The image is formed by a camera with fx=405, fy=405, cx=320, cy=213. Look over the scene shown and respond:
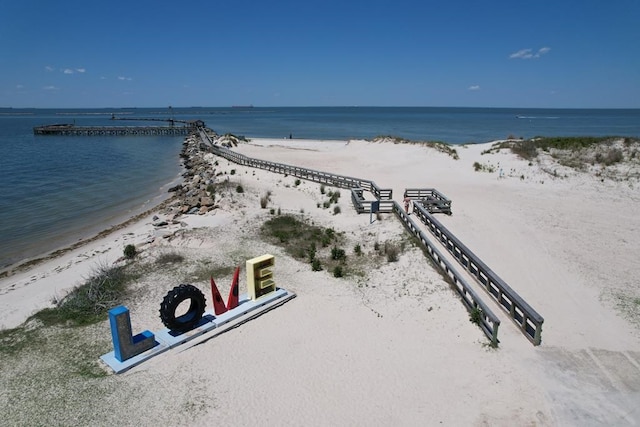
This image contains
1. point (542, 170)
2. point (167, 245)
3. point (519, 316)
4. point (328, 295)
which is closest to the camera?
point (519, 316)

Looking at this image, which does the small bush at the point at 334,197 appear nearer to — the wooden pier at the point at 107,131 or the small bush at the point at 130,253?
the small bush at the point at 130,253

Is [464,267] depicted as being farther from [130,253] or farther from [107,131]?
[107,131]

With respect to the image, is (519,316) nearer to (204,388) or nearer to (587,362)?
(587,362)

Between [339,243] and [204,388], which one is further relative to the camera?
[339,243]

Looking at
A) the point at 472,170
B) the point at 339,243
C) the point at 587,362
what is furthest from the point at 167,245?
the point at 472,170

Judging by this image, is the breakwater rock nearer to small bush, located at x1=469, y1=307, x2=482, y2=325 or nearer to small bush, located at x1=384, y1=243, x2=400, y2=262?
small bush, located at x1=384, y1=243, x2=400, y2=262

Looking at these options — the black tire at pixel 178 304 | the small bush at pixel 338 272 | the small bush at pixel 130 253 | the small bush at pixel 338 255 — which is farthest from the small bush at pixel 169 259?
the small bush at pixel 338 272
